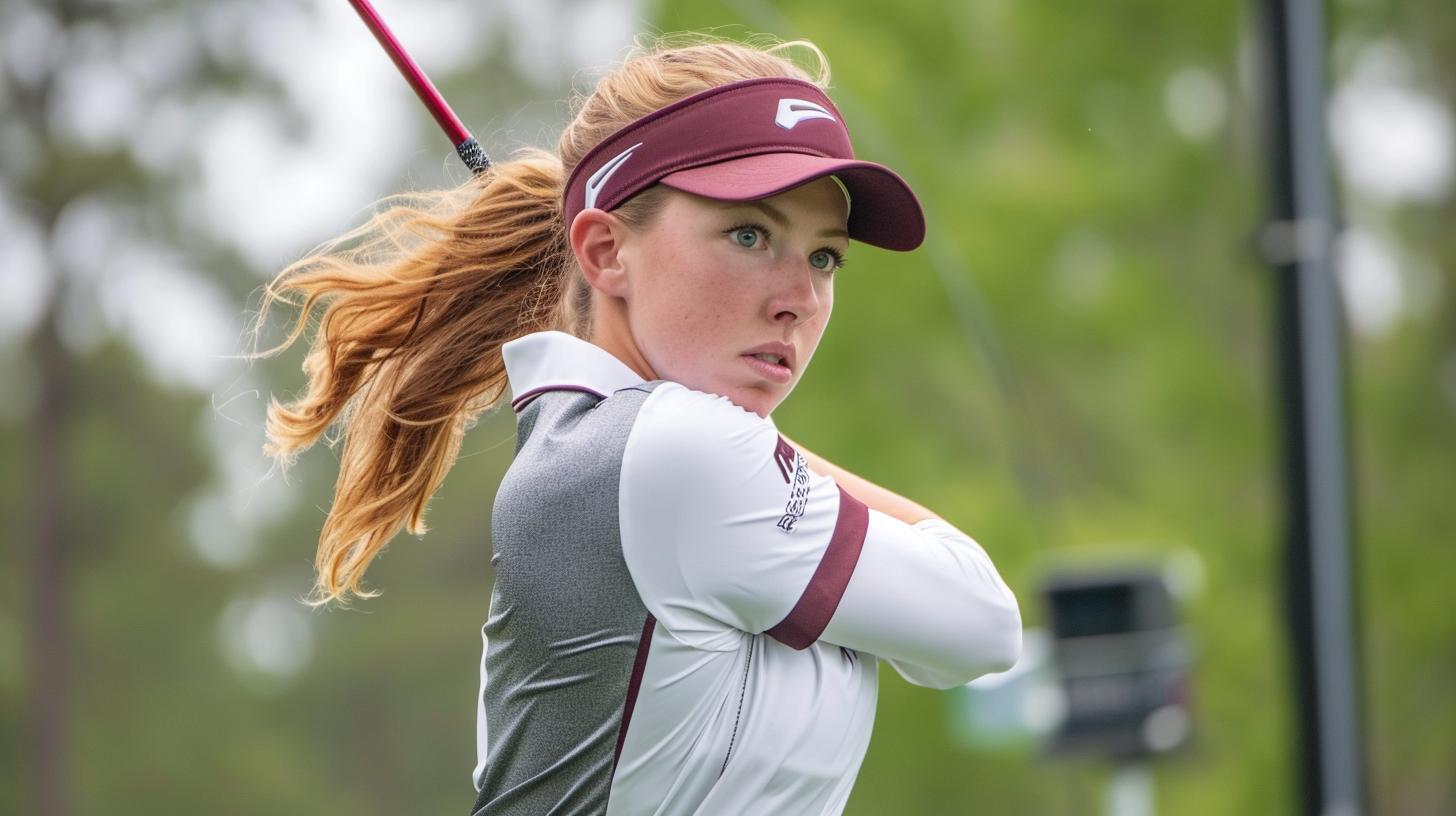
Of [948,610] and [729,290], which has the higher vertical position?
[729,290]

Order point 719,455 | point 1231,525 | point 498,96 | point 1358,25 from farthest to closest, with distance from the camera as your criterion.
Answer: point 498,96, point 1358,25, point 1231,525, point 719,455

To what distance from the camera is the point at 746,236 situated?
1989mm

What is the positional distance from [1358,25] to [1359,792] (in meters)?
12.7

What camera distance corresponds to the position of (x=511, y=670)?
1.96 metres

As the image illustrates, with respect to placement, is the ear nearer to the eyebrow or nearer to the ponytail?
the eyebrow

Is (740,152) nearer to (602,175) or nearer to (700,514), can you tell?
(602,175)

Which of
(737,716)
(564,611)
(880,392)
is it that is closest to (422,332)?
(564,611)

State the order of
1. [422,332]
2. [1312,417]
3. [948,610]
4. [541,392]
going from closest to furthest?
1. [948,610]
2. [541,392]
3. [422,332]
4. [1312,417]

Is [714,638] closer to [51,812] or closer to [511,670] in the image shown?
[511,670]

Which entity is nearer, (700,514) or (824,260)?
(700,514)

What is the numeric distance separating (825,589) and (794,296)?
34cm

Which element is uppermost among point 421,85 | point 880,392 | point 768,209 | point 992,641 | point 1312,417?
point 421,85

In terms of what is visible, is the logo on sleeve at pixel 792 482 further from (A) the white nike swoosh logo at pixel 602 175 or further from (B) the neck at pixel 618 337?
(A) the white nike swoosh logo at pixel 602 175

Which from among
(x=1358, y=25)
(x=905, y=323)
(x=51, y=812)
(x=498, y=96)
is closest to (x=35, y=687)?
(x=51, y=812)
